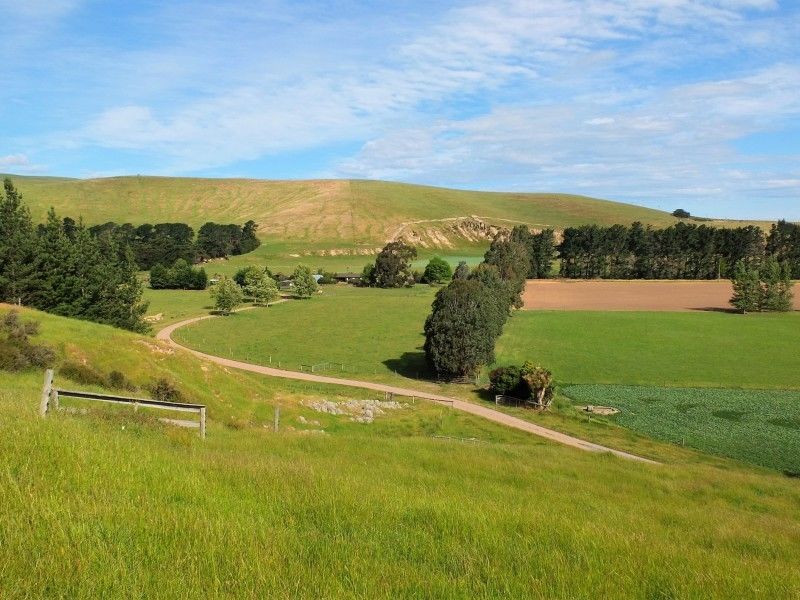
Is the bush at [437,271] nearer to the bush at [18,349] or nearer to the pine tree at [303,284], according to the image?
the pine tree at [303,284]

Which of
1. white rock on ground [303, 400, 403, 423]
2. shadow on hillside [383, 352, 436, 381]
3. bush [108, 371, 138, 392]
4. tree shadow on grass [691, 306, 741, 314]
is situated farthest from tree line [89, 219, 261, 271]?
bush [108, 371, 138, 392]

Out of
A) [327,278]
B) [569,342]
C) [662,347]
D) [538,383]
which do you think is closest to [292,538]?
[538,383]

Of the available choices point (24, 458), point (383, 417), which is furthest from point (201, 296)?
point (24, 458)

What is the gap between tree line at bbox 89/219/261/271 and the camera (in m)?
153

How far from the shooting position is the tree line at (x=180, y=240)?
152750 millimetres

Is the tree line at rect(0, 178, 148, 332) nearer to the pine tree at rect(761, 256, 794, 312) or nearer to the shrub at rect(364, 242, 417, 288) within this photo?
the shrub at rect(364, 242, 417, 288)

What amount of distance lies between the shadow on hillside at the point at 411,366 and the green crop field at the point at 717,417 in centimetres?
1364

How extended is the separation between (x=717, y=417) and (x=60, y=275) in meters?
58.2

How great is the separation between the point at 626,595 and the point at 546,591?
1020mm

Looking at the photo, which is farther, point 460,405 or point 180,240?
point 180,240

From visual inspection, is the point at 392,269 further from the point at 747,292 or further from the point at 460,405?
the point at 460,405

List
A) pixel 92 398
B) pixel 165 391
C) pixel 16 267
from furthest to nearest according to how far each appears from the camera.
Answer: pixel 16 267 → pixel 165 391 → pixel 92 398

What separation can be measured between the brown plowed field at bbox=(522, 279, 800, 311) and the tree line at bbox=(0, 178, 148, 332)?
229ft

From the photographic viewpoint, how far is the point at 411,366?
5838 centimetres
